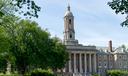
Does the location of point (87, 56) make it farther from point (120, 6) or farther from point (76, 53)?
point (120, 6)

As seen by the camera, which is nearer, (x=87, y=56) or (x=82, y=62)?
(x=82, y=62)

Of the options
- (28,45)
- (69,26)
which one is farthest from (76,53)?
(28,45)

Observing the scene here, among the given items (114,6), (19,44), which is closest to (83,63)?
(19,44)

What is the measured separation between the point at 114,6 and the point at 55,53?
7764 centimetres

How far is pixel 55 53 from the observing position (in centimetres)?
8925

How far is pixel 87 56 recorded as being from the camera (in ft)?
472

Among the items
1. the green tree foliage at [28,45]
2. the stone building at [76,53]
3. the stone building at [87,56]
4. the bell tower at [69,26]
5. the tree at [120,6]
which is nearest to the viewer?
the tree at [120,6]

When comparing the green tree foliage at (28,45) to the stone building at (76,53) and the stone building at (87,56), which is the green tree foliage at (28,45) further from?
the stone building at (76,53)

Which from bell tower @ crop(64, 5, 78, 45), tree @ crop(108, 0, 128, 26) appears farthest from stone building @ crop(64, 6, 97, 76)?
tree @ crop(108, 0, 128, 26)

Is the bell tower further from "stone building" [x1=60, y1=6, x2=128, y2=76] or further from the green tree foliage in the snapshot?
the green tree foliage

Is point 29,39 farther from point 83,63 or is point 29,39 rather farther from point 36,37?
point 83,63

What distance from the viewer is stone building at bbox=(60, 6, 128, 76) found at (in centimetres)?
13688

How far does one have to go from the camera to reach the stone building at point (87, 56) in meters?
137

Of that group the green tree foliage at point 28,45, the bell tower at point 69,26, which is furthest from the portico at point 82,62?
the green tree foliage at point 28,45
